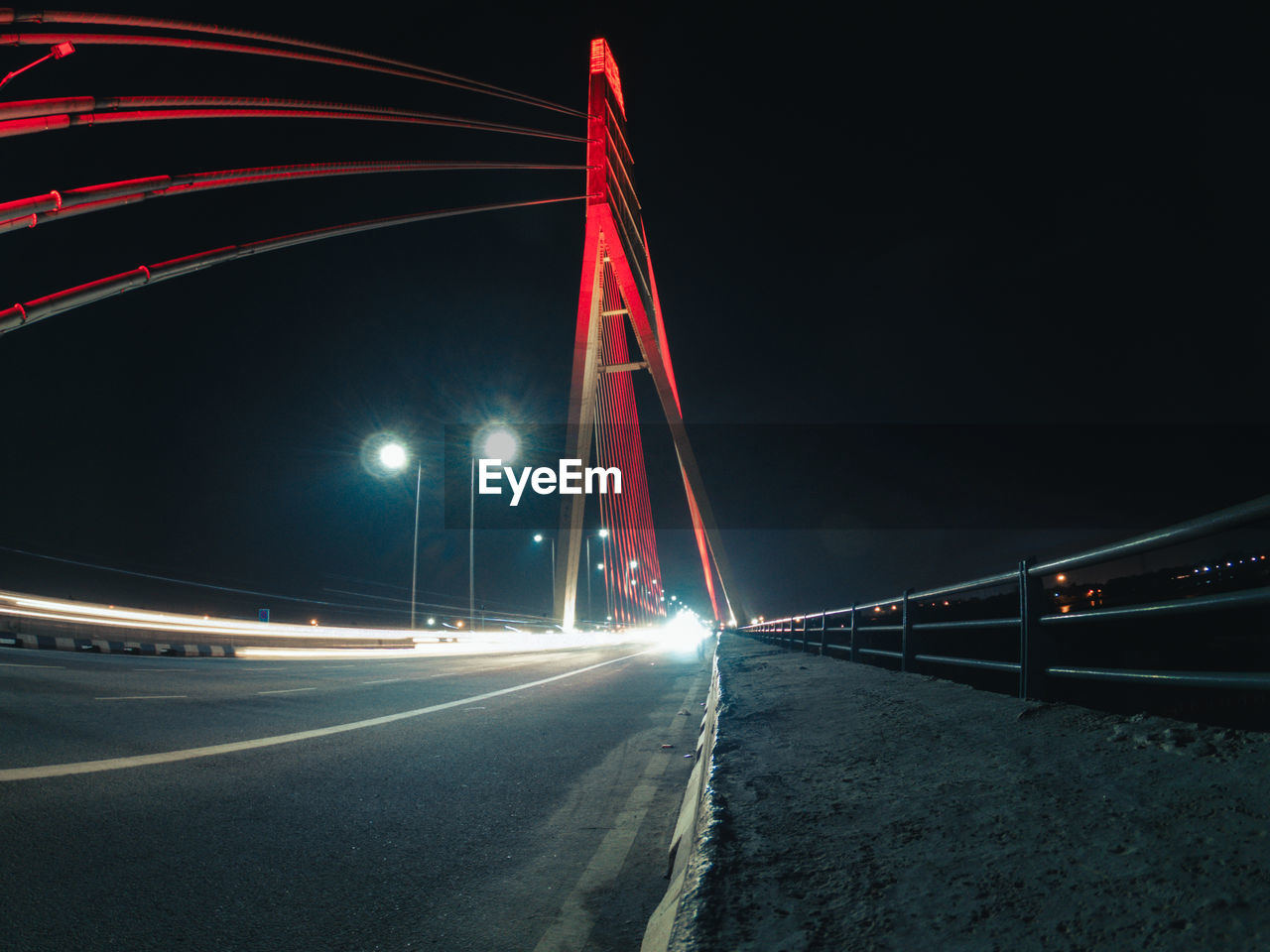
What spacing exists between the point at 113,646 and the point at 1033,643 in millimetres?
21420

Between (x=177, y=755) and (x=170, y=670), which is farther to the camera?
(x=170, y=670)

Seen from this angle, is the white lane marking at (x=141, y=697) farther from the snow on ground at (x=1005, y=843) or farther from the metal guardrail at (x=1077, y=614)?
the metal guardrail at (x=1077, y=614)

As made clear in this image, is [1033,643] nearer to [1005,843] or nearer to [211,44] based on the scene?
[1005,843]

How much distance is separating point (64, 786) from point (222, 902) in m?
2.26

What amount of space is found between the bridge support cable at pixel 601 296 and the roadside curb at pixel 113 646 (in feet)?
49.9

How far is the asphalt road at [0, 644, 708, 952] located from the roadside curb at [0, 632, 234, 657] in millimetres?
11531

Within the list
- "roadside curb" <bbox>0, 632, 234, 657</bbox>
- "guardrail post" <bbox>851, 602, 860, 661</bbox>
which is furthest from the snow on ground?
"roadside curb" <bbox>0, 632, 234, 657</bbox>

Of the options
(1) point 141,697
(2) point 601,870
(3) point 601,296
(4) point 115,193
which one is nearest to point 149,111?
(4) point 115,193

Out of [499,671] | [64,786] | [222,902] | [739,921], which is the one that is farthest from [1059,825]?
[499,671]

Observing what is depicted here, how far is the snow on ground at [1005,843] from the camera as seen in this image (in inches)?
60.6

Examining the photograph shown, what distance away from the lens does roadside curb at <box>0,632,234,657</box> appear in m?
16.2

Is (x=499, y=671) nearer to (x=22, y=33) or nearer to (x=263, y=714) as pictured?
(x=263, y=714)

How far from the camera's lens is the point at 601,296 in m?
34.6

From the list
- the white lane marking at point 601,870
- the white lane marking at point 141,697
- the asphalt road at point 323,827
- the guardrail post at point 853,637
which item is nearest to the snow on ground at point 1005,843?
the white lane marking at point 601,870
